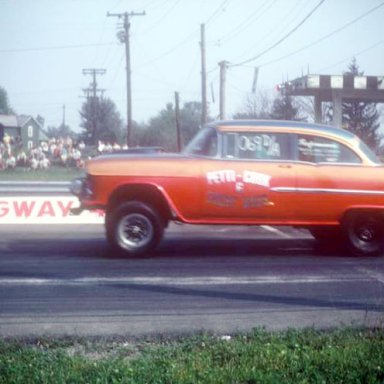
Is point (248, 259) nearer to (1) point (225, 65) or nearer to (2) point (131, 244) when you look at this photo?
(2) point (131, 244)

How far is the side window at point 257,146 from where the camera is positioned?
35.4 ft

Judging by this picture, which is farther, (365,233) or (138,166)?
(365,233)

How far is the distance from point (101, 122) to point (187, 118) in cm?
1192

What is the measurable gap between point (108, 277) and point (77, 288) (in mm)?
759

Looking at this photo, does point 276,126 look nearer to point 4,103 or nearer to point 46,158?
point 46,158

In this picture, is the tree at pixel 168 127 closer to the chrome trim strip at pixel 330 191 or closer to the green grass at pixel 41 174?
the green grass at pixel 41 174

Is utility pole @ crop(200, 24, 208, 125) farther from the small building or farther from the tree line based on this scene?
the small building

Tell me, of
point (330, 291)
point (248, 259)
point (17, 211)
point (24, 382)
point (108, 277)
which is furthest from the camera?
point (17, 211)

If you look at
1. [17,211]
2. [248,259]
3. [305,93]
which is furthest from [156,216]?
[305,93]

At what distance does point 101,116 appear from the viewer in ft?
208

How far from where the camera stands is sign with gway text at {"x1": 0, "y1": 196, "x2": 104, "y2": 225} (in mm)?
15164

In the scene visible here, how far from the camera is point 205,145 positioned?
427 inches

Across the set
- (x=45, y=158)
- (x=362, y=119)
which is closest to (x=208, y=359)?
(x=45, y=158)

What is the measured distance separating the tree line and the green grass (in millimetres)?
4695
